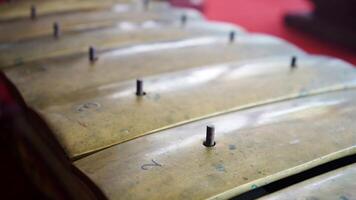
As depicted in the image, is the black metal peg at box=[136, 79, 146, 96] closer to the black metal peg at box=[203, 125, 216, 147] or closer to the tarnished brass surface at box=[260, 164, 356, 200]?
the black metal peg at box=[203, 125, 216, 147]

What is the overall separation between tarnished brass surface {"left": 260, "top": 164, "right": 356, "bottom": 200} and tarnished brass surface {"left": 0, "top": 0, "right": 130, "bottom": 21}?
1.56 meters

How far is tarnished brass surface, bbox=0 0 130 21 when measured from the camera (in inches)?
76.9

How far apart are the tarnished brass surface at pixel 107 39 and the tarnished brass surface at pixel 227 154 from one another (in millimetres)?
568

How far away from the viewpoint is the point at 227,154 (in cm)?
90

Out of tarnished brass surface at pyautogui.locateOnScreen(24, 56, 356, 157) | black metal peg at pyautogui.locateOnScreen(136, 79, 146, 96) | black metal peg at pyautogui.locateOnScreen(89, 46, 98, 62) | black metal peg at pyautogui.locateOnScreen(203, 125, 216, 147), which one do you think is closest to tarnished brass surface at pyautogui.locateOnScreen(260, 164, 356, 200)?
black metal peg at pyautogui.locateOnScreen(203, 125, 216, 147)

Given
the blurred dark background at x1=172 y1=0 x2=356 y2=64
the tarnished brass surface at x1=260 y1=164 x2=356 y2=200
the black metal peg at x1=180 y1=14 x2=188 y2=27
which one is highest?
the black metal peg at x1=180 y1=14 x2=188 y2=27

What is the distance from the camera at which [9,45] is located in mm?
1562

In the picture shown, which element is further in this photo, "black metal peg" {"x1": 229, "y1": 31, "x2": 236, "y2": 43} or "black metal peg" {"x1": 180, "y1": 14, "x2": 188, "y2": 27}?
"black metal peg" {"x1": 180, "y1": 14, "x2": 188, "y2": 27}

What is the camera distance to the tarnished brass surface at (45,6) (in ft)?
6.41

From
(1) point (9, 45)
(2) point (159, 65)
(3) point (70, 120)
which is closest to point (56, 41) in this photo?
(1) point (9, 45)

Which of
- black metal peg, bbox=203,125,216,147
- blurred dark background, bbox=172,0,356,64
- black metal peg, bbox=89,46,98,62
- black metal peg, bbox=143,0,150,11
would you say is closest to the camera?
black metal peg, bbox=203,125,216,147

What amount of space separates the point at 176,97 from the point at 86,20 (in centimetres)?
91

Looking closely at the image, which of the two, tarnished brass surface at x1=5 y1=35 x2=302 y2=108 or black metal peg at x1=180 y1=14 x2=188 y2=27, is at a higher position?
black metal peg at x1=180 y1=14 x2=188 y2=27

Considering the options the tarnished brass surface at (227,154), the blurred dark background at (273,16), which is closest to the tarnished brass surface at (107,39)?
the tarnished brass surface at (227,154)
